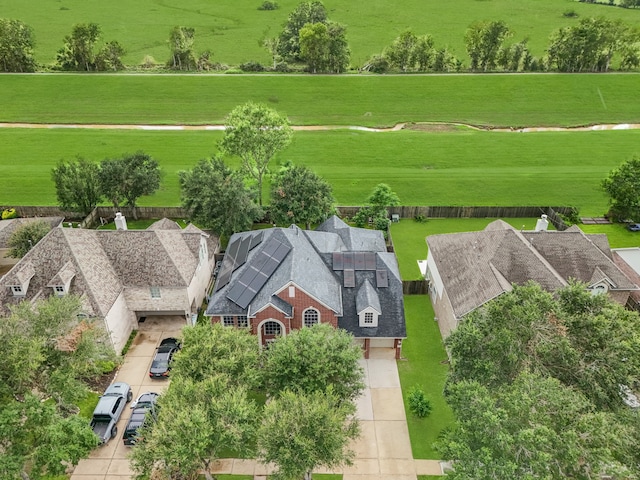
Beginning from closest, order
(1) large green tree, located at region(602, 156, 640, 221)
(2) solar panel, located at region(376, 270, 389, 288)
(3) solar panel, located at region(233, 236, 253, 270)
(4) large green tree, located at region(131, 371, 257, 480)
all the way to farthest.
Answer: (4) large green tree, located at region(131, 371, 257, 480), (2) solar panel, located at region(376, 270, 389, 288), (3) solar panel, located at region(233, 236, 253, 270), (1) large green tree, located at region(602, 156, 640, 221)

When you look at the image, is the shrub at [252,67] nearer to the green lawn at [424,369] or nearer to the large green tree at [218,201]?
the large green tree at [218,201]

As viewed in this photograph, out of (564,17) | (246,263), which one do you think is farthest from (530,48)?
(246,263)

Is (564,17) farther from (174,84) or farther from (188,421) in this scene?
(188,421)

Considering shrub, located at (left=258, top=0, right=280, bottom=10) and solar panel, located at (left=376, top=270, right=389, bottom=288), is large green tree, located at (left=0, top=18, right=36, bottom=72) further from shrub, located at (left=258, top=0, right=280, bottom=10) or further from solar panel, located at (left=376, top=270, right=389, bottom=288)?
solar panel, located at (left=376, top=270, right=389, bottom=288)

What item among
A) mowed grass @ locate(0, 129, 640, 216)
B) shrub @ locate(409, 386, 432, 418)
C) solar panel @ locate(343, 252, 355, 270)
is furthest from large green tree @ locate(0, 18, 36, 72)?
shrub @ locate(409, 386, 432, 418)

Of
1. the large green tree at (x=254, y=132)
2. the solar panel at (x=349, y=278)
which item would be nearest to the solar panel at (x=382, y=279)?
the solar panel at (x=349, y=278)

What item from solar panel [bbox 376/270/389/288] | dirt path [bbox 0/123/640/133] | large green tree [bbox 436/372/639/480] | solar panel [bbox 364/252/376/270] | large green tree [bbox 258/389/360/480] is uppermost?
large green tree [bbox 436/372/639/480]

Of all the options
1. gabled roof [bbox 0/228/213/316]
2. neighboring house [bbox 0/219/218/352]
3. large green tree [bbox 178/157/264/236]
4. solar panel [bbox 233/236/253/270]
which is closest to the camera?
neighboring house [bbox 0/219/218/352]

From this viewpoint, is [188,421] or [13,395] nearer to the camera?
[188,421]
